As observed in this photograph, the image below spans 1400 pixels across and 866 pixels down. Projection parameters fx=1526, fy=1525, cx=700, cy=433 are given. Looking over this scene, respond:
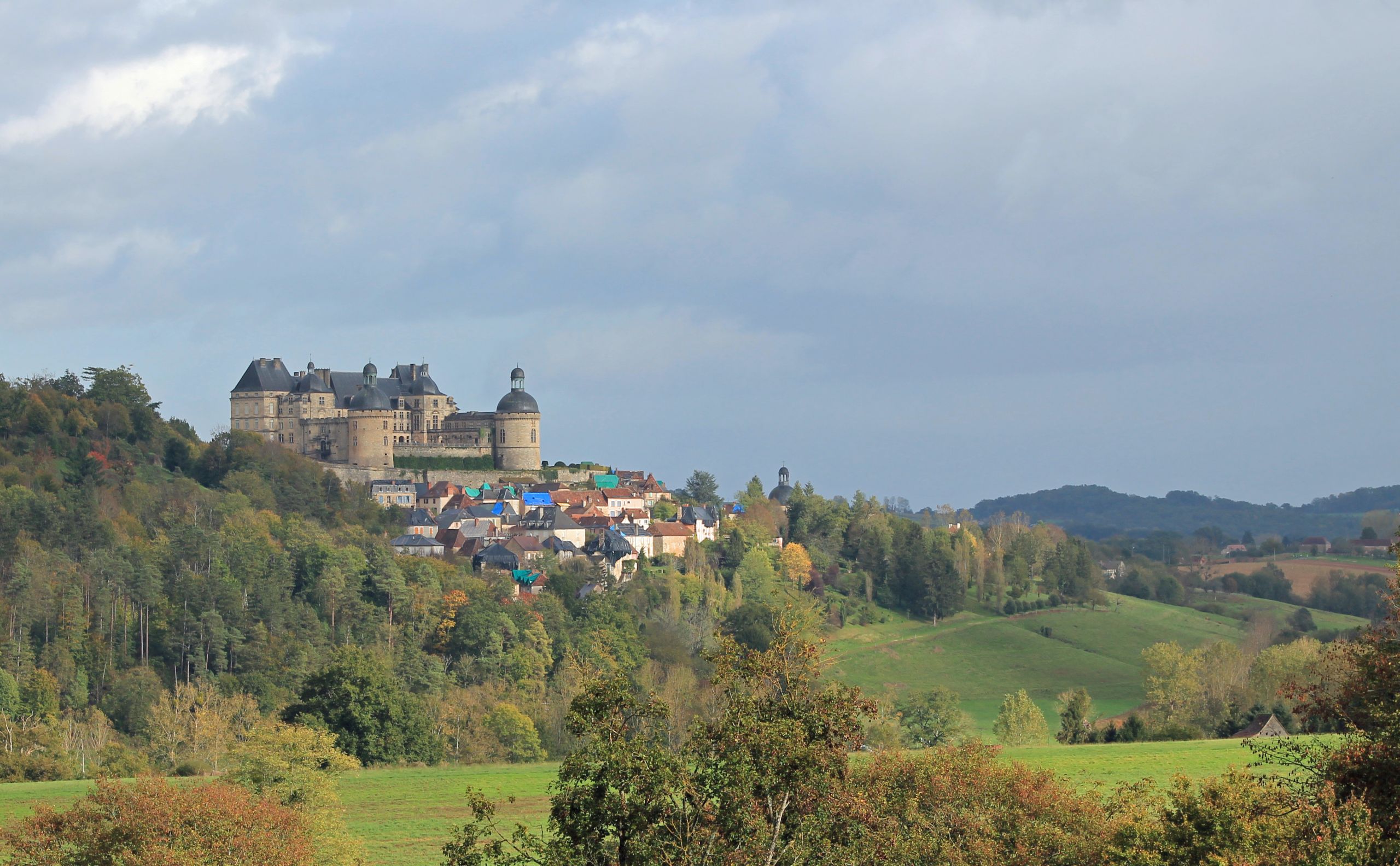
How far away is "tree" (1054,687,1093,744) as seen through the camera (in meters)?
64.1

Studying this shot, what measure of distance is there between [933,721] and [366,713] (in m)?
24.7

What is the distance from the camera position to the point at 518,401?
126 m

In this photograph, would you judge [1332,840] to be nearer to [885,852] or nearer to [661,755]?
[885,852]

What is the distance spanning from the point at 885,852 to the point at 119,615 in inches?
3004

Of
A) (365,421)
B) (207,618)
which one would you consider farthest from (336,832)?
(365,421)

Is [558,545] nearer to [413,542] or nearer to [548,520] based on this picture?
[548,520]

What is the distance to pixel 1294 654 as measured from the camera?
257ft

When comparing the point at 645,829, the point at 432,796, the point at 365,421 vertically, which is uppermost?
the point at 365,421

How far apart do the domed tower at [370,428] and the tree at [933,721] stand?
195 ft

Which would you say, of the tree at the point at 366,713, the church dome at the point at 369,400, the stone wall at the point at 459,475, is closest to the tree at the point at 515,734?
the tree at the point at 366,713

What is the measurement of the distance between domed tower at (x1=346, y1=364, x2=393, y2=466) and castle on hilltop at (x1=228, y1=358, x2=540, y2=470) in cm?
6

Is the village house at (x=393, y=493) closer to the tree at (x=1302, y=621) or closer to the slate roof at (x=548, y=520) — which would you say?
the slate roof at (x=548, y=520)

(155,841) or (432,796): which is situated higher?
(155,841)

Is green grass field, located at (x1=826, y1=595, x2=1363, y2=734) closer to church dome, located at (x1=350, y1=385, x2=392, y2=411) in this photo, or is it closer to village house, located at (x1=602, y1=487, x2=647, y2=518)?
village house, located at (x1=602, y1=487, x2=647, y2=518)
